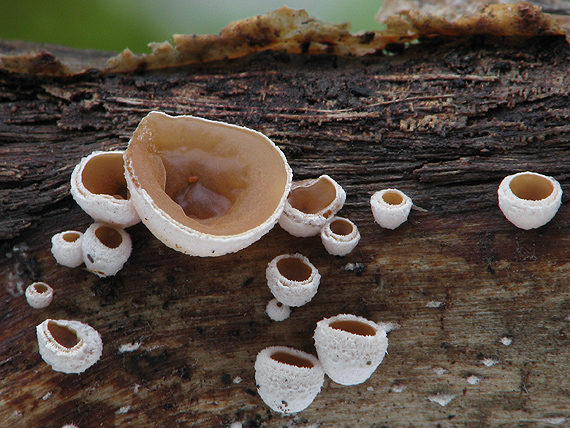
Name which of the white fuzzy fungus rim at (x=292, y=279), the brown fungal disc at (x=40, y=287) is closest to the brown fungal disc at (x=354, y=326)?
the white fuzzy fungus rim at (x=292, y=279)

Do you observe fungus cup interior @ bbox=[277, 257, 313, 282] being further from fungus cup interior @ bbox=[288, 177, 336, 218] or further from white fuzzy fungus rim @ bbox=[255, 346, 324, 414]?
white fuzzy fungus rim @ bbox=[255, 346, 324, 414]

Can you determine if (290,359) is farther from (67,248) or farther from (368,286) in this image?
(67,248)

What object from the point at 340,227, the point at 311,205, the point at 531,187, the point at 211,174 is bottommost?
the point at 340,227

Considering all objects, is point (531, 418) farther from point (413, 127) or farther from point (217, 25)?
point (217, 25)

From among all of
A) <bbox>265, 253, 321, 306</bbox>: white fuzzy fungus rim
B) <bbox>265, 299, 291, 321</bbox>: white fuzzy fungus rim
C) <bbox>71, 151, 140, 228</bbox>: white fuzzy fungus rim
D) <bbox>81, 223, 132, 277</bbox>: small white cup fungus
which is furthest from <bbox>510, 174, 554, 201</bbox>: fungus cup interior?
<bbox>81, 223, 132, 277</bbox>: small white cup fungus

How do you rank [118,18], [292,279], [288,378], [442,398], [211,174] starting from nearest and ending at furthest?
1. [288,378]
2. [211,174]
3. [292,279]
4. [442,398]
5. [118,18]

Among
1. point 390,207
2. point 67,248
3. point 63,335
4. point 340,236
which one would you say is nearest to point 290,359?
point 340,236

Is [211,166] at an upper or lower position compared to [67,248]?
upper
